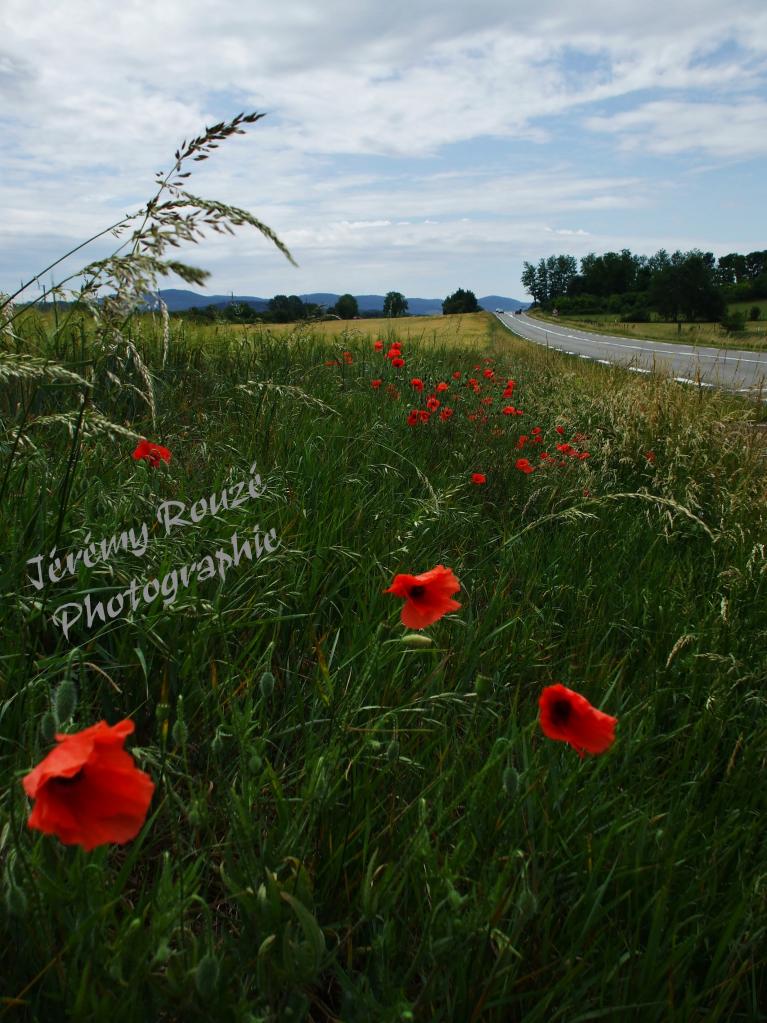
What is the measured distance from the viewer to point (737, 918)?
3.47 ft

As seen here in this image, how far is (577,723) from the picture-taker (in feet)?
3.23

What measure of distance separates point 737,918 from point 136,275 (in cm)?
148

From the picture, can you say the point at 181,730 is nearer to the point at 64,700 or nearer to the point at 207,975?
the point at 64,700

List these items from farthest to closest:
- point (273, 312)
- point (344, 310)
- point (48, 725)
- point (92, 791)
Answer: point (344, 310) < point (273, 312) < point (48, 725) < point (92, 791)

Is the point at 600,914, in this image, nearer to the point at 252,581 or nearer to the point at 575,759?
the point at 575,759

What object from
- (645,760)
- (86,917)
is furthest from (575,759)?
(86,917)

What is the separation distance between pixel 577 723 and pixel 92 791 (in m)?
0.63

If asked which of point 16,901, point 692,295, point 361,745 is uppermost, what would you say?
point 692,295

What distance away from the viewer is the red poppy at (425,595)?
1.15m

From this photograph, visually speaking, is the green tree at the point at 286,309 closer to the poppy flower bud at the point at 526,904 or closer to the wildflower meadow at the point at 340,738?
the wildflower meadow at the point at 340,738

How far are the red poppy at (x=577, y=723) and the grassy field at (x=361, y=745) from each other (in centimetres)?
12

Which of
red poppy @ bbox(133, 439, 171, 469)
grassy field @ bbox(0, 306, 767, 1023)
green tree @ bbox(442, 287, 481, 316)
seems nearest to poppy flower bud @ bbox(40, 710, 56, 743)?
grassy field @ bbox(0, 306, 767, 1023)

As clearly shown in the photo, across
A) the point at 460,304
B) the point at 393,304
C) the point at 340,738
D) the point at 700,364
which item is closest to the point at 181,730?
the point at 340,738

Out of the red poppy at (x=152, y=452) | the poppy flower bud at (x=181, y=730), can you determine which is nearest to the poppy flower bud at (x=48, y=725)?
the poppy flower bud at (x=181, y=730)
